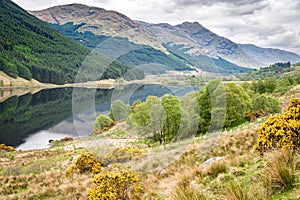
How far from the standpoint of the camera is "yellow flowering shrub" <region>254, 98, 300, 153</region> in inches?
262

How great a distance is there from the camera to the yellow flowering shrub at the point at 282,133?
21.8 ft

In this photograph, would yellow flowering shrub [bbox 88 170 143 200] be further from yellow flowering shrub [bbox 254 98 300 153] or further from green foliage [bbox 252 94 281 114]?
green foliage [bbox 252 94 281 114]

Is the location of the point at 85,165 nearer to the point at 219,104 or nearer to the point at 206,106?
the point at 219,104

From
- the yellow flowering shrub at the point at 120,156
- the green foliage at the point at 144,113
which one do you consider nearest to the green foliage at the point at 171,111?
the green foliage at the point at 144,113

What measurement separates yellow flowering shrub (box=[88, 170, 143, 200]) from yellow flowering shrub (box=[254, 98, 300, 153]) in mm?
3893

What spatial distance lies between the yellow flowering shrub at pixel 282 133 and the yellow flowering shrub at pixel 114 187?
3.89m

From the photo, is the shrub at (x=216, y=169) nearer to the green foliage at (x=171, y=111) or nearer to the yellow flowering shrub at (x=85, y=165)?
the yellow flowering shrub at (x=85, y=165)

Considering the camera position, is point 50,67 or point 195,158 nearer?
point 195,158

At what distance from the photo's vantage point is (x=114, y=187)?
7.14 meters

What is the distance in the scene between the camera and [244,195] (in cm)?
411

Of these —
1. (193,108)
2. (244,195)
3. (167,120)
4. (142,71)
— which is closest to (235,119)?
(193,108)

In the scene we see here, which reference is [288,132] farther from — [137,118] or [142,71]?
[137,118]

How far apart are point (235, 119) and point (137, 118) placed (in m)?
12.7

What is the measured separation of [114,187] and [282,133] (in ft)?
16.0
